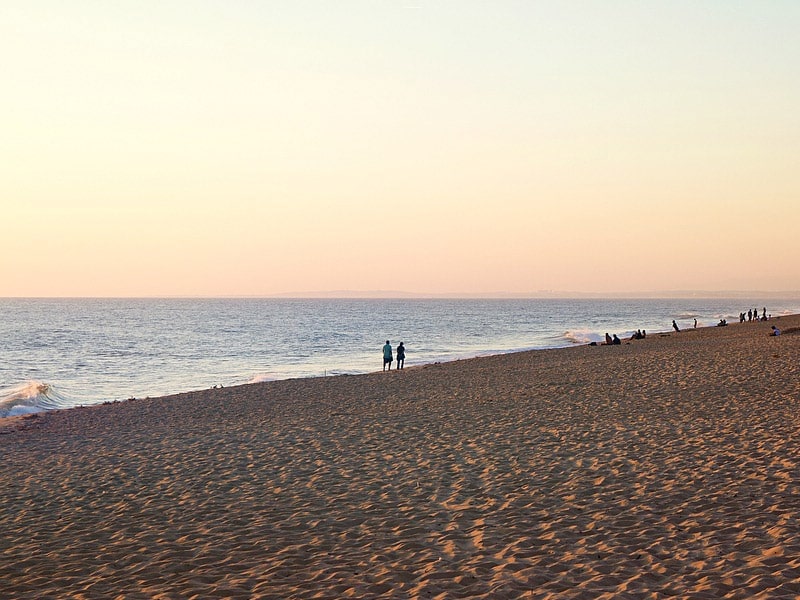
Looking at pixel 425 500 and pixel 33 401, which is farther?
pixel 33 401

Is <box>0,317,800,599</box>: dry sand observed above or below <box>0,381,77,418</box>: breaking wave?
above

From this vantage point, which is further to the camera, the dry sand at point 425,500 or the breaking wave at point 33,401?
the breaking wave at point 33,401

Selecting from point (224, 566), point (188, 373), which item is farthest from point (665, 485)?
point (188, 373)

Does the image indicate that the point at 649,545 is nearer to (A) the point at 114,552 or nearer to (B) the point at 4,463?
(A) the point at 114,552

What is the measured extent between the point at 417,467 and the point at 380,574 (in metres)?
4.60

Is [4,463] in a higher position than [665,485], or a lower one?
lower

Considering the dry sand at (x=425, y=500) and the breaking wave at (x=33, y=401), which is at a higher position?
the dry sand at (x=425, y=500)

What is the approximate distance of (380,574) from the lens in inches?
272

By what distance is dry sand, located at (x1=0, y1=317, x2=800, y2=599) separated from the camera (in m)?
6.77

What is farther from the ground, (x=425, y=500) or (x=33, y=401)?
(x=425, y=500)

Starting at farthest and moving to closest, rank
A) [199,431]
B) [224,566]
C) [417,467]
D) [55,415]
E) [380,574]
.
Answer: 1. [55,415]
2. [199,431]
3. [417,467]
4. [224,566]
5. [380,574]

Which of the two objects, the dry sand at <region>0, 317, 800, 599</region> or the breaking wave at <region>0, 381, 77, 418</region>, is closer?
the dry sand at <region>0, 317, 800, 599</region>

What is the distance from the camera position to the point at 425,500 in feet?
31.2

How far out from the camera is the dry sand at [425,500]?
6.77m
